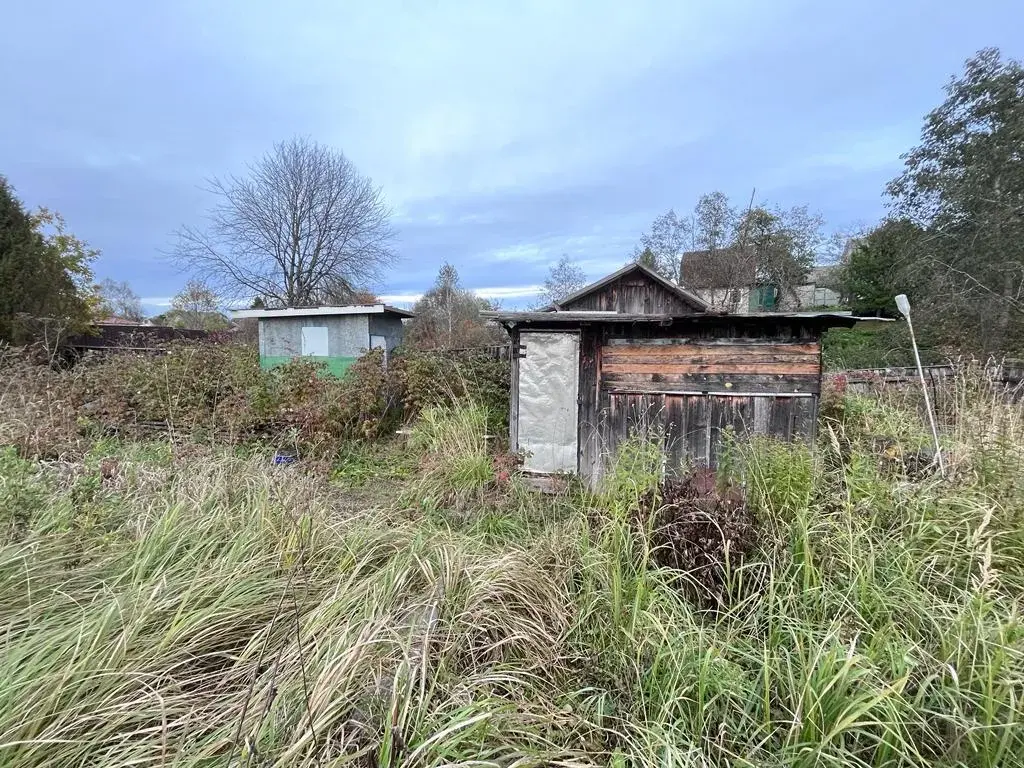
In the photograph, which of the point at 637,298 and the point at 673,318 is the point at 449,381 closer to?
the point at 673,318

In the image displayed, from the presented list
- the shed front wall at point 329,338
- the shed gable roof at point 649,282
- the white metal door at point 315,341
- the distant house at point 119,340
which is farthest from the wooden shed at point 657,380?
the distant house at point 119,340

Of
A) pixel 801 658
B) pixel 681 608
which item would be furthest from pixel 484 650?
pixel 801 658

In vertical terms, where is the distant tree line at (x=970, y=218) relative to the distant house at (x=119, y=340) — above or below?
above

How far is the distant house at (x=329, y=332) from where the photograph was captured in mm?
10539

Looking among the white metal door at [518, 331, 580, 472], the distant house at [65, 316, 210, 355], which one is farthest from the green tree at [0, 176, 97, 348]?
the white metal door at [518, 331, 580, 472]

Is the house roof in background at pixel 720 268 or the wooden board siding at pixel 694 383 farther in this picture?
the house roof in background at pixel 720 268

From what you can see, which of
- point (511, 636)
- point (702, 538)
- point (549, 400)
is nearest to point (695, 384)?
point (549, 400)

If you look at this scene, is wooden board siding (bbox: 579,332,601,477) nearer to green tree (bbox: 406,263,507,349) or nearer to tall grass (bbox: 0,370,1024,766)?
tall grass (bbox: 0,370,1024,766)

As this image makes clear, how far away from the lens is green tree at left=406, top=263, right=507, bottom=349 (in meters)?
17.6

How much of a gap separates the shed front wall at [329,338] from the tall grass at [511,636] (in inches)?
296

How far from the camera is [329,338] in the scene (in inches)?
430

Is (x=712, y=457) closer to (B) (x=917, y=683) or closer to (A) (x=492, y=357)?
(B) (x=917, y=683)

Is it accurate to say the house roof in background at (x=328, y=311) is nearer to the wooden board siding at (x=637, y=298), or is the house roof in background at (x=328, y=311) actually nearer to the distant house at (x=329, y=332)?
the distant house at (x=329, y=332)

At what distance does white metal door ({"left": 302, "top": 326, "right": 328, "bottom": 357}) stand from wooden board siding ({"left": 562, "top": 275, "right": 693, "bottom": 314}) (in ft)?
21.7
